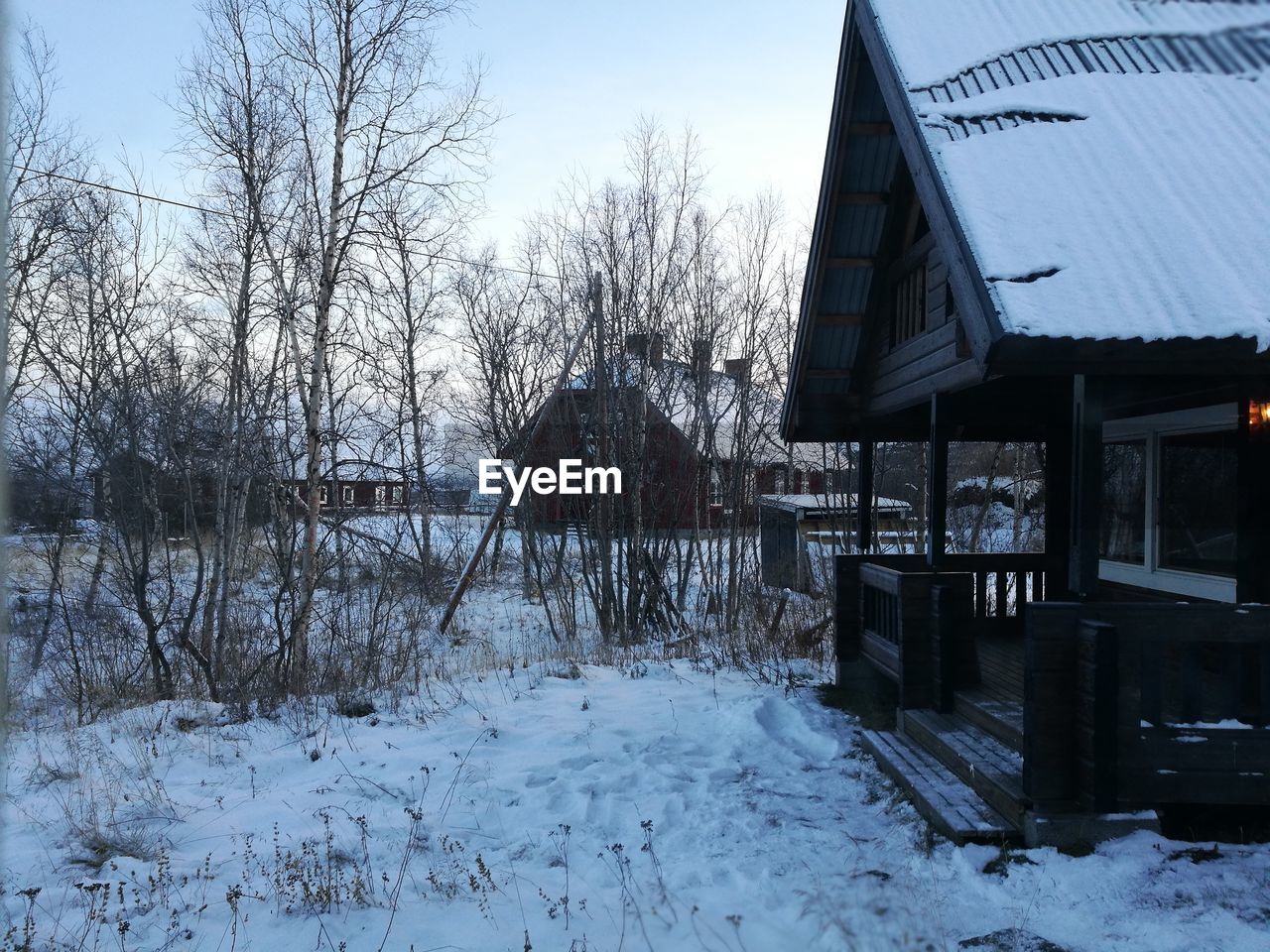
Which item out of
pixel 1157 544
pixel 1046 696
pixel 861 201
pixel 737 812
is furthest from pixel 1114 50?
pixel 737 812

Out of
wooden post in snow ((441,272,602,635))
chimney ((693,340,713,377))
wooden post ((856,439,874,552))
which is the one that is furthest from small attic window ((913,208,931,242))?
chimney ((693,340,713,377))

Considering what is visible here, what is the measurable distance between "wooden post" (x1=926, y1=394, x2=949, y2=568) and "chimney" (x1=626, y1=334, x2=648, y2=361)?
32.5ft

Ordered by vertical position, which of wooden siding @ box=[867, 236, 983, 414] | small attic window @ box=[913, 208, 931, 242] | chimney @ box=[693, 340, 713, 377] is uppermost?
chimney @ box=[693, 340, 713, 377]

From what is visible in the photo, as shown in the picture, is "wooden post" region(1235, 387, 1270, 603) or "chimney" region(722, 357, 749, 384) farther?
"chimney" region(722, 357, 749, 384)

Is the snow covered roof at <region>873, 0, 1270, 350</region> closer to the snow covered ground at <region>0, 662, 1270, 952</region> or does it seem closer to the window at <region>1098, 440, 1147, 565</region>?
the snow covered ground at <region>0, 662, 1270, 952</region>

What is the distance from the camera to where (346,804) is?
512 centimetres

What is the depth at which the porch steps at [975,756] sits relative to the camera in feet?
14.0

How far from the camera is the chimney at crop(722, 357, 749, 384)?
16734 millimetres

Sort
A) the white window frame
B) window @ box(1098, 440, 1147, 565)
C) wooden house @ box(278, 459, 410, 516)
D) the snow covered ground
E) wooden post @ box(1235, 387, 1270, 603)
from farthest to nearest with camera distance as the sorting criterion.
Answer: wooden house @ box(278, 459, 410, 516), window @ box(1098, 440, 1147, 565), the white window frame, wooden post @ box(1235, 387, 1270, 603), the snow covered ground

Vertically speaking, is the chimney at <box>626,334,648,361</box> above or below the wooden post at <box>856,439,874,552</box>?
above

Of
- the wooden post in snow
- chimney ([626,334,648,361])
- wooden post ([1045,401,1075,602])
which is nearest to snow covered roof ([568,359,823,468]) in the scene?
chimney ([626,334,648,361])

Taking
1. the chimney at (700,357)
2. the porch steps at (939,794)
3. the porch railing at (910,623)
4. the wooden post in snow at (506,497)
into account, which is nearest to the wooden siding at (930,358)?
the porch railing at (910,623)

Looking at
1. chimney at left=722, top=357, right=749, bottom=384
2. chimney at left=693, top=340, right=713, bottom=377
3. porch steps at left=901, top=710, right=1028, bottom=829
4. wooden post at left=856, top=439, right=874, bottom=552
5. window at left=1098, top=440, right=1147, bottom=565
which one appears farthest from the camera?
chimney at left=722, top=357, right=749, bottom=384

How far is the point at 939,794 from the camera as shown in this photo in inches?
182
